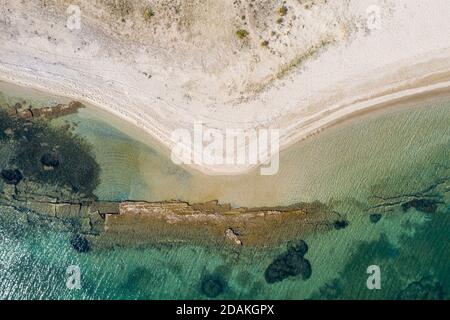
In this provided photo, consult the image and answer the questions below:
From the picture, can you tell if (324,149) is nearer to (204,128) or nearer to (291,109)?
(291,109)

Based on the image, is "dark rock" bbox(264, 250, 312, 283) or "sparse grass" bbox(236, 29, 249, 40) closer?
"sparse grass" bbox(236, 29, 249, 40)

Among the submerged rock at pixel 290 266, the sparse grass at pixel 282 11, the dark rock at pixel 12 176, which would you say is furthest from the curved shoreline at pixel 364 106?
the dark rock at pixel 12 176

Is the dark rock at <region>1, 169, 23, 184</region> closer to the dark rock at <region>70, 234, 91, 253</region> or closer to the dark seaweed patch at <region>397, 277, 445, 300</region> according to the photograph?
the dark rock at <region>70, 234, 91, 253</region>

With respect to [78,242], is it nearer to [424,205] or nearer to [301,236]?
[301,236]

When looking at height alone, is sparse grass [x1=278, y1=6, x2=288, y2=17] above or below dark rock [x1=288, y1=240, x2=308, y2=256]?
above

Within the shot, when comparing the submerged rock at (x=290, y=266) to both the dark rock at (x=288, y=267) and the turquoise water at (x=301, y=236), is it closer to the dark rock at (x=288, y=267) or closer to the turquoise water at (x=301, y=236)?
the dark rock at (x=288, y=267)

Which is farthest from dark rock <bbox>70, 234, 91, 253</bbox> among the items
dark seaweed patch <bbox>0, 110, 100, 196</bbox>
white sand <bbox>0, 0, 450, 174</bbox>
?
white sand <bbox>0, 0, 450, 174</bbox>

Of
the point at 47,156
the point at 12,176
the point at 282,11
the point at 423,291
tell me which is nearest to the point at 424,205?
the point at 423,291
